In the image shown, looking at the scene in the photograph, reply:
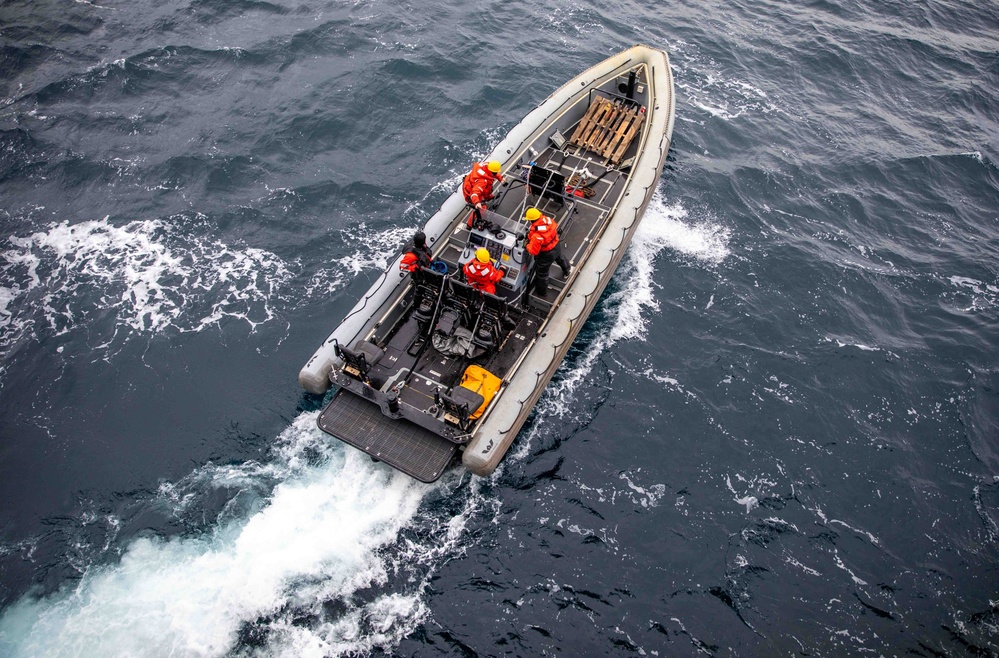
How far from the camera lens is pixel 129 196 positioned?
28219 mm

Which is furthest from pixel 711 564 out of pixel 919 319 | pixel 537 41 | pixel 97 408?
pixel 537 41

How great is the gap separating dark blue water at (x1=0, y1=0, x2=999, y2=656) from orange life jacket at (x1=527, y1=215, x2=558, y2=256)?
4643mm

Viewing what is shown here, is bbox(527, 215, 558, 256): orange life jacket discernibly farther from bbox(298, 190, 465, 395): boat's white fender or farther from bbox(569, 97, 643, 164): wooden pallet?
bbox(569, 97, 643, 164): wooden pallet

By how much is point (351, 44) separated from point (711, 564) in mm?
31356

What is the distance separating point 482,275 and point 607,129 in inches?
491

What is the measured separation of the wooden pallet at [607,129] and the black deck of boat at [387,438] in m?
15.1

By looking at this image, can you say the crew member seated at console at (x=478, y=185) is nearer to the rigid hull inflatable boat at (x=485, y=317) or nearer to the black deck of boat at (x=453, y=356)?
the rigid hull inflatable boat at (x=485, y=317)

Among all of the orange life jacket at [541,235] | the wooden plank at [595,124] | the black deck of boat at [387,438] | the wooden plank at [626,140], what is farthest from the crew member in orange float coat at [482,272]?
the wooden plank at [595,124]

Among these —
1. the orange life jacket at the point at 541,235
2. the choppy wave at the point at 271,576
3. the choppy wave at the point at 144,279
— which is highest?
the orange life jacket at the point at 541,235

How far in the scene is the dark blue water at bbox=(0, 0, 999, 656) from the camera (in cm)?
→ 1783

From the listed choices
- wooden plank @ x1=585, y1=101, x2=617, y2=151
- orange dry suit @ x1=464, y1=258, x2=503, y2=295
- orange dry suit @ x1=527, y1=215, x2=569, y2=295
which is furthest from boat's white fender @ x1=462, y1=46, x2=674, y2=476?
orange dry suit @ x1=464, y1=258, x2=503, y2=295

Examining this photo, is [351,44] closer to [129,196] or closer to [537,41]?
[537,41]

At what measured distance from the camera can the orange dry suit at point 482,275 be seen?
2002 cm

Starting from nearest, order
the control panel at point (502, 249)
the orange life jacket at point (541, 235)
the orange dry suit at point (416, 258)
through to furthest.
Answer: the orange dry suit at point (416, 258)
the orange life jacket at point (541, 235)
the control panel at point (502, 249)
